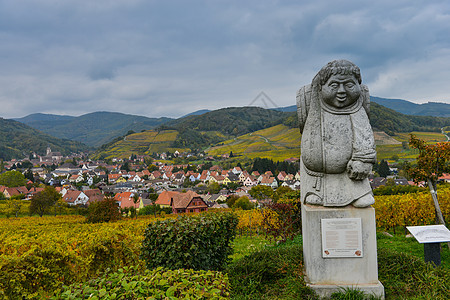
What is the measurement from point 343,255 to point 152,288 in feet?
10.8

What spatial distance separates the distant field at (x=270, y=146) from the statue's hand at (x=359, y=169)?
100178 mm

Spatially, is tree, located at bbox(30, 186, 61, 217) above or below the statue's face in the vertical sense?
below

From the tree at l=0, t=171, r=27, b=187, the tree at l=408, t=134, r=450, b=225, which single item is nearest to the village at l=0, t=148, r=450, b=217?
the tree at l=0, t=171, r=27, b=187

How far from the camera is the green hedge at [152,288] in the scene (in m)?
2.76

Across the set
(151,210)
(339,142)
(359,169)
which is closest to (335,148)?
(339,142)

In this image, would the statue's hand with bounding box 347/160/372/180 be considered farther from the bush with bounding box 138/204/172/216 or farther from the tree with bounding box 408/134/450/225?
the bush with bounding box 138/204/172/216

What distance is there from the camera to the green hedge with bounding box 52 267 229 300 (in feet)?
9.05

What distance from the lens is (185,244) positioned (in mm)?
5355

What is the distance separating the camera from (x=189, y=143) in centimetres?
16475

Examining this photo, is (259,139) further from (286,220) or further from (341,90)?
(341,90)

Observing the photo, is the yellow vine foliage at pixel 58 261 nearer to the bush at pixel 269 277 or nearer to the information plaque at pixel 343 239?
the bush at pixel 269 277

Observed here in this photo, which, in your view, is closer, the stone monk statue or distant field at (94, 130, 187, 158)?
the stone monk statue

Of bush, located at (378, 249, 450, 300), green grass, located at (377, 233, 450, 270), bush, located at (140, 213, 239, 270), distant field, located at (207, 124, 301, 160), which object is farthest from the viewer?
distant field, located at (207, 124, 301, 160)

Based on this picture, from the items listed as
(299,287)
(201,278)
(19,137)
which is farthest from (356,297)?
(19,137)
